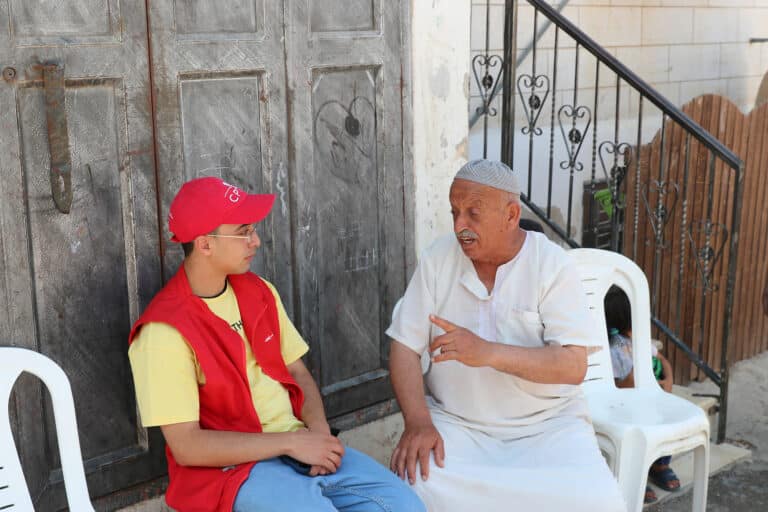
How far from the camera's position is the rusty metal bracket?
2.79 meters

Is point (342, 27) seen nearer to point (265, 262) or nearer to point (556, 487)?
point (265, 262)

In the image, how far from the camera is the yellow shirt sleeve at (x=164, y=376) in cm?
258

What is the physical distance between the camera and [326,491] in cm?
271

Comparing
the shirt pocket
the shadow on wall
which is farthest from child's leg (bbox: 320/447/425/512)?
the shadow on wall

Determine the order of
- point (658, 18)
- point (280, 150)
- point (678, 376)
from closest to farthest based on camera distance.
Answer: point (280, 150) < point (678, 376) < point (658, 18)

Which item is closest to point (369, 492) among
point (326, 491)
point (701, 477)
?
point (326, 491)

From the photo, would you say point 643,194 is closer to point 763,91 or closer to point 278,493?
point 763,91

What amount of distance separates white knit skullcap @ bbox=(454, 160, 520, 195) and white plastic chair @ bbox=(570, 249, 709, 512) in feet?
2.47

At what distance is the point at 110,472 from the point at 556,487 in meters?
1.43

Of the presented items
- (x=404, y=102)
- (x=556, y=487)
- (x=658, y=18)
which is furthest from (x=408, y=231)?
(x=658, y=18)

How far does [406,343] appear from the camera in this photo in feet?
10.1

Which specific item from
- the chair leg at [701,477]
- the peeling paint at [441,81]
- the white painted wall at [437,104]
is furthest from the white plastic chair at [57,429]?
the chair leg at [701,477]

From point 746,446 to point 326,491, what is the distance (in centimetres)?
314

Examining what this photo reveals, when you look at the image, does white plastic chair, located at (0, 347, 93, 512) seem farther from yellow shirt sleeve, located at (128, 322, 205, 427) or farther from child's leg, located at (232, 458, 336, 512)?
child's leg, located at (232, 458, 336, 512)
